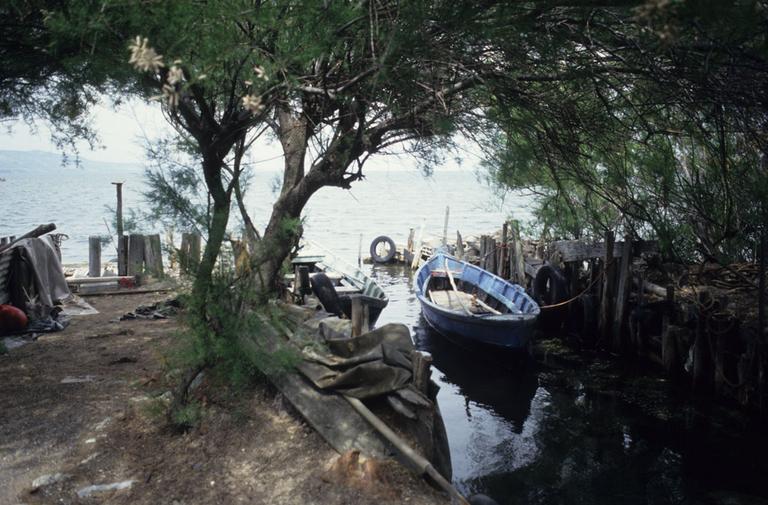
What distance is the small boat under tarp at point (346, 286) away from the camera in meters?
13.0

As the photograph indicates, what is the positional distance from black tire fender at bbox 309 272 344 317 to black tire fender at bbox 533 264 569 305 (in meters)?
6.45

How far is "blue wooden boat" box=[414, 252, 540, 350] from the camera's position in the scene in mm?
13609

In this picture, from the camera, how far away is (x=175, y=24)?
14.9ft

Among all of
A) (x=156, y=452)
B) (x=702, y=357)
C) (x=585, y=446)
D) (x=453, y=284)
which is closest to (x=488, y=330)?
(x=453, y=284)

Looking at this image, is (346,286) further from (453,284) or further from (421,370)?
(421,370)

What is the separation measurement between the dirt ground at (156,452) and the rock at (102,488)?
0.5 inches

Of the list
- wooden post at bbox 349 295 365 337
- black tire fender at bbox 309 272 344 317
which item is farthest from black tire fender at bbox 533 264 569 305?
wooden post at bbox 349 295 365 337

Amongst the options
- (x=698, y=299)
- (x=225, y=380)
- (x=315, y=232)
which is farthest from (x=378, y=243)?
(x=225, y=380)

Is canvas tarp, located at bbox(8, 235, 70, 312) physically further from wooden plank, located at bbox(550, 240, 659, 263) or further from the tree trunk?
wooden plank, located at bbox(550, 240, 659, 263)

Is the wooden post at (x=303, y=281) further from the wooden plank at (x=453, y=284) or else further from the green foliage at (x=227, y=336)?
the green foliage at (x=227, y=336)

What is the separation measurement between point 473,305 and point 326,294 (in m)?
4.80

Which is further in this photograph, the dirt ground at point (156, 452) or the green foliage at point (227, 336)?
the green foliage at point (227, 336)

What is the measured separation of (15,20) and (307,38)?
3.48 meters

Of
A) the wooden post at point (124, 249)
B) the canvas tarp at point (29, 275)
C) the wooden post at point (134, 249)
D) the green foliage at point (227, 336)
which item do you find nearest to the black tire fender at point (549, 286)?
the wooden post at point (134, 249)
